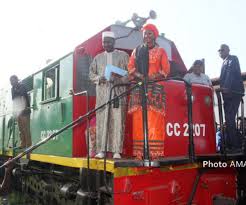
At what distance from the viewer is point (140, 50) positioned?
178 inches

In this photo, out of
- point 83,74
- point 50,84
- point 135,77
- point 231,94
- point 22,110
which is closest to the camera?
point 135,77

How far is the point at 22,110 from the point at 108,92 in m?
3.44

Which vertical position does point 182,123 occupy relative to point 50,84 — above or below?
below

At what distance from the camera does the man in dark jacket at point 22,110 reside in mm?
7586

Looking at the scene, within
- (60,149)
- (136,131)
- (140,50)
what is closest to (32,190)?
(60,149)

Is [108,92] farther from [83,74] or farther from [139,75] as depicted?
[83,74]

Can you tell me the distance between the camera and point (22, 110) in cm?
768

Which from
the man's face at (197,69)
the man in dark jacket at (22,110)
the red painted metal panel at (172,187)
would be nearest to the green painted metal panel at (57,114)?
the man in dark jacket at (22,110)

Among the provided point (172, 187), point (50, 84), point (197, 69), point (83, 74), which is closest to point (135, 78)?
point (83, 74)

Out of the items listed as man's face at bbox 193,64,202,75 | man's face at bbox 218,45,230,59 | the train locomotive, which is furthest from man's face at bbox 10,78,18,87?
man's face at bbox 218,45,230,59

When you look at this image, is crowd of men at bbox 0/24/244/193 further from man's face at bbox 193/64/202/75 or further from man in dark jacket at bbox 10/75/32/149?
man in dark jacket at bbox 10/75/32/149

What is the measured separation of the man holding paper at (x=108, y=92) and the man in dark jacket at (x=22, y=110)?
304 cm

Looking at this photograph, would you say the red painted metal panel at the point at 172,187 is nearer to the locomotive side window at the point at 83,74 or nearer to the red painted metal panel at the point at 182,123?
the red painted metal panel at the point at 182,123

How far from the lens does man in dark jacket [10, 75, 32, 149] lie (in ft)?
24.9
